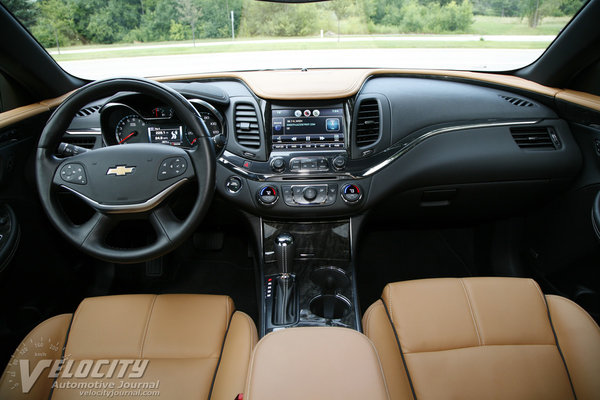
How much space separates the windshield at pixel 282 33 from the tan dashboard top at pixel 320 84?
152 mm

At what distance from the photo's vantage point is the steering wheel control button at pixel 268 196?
1.98 metres

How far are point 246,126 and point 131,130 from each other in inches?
22.8

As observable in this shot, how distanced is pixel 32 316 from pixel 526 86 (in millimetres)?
3015

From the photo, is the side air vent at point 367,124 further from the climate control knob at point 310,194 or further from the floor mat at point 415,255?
the floor mat at point 415,255

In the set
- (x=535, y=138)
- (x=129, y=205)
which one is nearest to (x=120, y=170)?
A: (x=129, y=205)

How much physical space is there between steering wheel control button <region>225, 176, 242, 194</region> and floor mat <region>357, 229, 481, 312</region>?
1114 mm

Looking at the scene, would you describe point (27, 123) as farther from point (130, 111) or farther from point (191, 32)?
point (191, 32)

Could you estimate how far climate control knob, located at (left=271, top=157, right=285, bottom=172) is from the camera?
2.00 m

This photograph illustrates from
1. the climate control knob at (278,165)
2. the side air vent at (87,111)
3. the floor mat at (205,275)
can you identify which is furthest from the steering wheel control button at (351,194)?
the side air vent at (87,111)

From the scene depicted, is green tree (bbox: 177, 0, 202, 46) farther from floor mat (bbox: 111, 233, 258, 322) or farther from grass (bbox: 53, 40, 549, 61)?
floor mat (bbox: 111, 233, 258, 322)

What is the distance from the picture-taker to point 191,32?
87.6 inches

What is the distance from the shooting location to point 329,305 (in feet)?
6.57

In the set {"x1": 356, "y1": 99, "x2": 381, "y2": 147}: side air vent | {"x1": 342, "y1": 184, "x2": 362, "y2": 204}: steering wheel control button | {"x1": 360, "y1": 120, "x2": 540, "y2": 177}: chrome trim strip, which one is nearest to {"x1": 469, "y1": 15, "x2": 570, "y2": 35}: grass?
{"x1": 360, "y1": 120, "x2": 540, "y2": 177}: chrome trim strip

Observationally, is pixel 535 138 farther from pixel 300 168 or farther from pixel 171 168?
pixel 171 168
